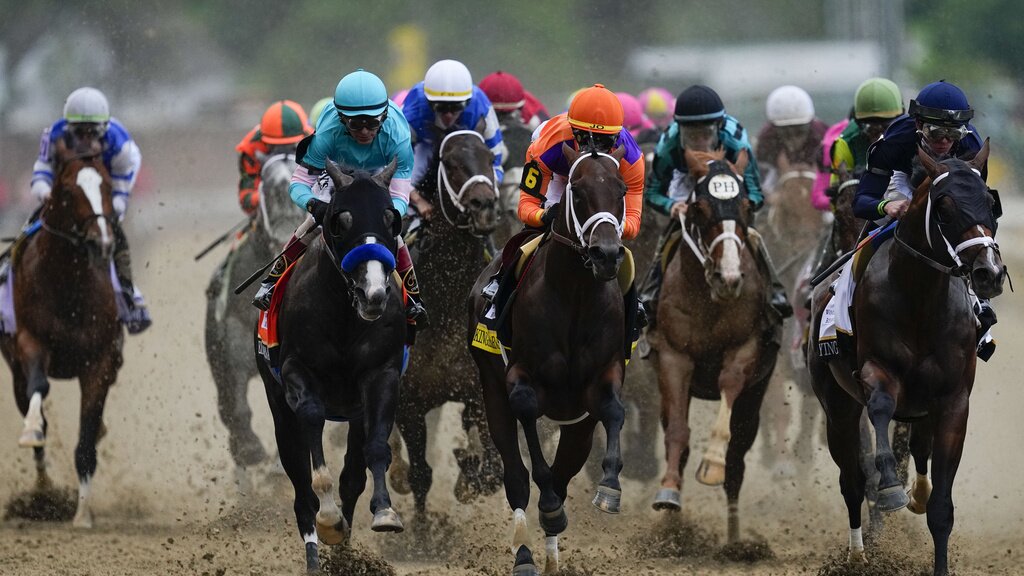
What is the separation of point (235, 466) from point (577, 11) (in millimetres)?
27364

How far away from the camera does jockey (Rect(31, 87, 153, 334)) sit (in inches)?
513

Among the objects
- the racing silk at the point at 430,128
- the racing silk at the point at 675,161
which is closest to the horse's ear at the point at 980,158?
the racing silk at the point at 675,161

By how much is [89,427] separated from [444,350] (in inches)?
110

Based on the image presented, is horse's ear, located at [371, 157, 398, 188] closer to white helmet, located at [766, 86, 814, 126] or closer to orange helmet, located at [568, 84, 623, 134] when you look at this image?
orange helmet, located at [568, 84, 623, 134]

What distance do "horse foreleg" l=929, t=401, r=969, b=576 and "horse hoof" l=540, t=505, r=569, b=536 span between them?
1.85 metres

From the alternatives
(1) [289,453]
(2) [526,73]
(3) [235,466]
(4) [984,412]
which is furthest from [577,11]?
(1) [289,453]

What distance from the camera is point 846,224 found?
1171 cm

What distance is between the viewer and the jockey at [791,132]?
15.5 meters

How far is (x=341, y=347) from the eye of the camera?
9.30 metres

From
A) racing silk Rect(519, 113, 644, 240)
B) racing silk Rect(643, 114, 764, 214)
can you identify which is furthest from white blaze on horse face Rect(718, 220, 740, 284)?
racing silk Rect(519, 113, 644, 240)

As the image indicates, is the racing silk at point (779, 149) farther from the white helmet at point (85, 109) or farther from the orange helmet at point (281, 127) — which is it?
the white helmet at point (85, 109)

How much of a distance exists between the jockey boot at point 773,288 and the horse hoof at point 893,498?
9.10ft

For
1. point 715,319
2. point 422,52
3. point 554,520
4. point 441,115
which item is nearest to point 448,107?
point 441,115

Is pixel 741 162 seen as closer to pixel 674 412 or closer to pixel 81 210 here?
pixel 674 412
